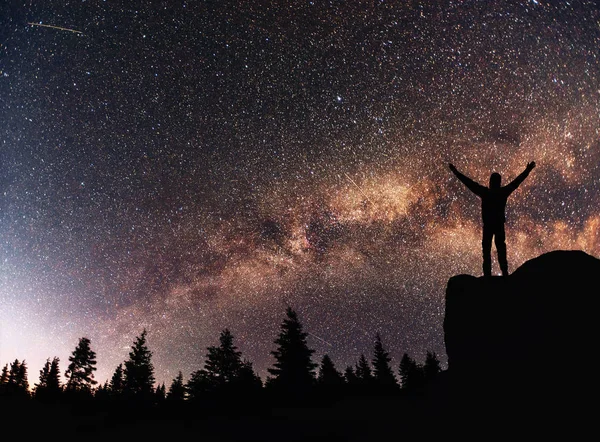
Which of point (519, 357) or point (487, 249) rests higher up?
point (487, 249)

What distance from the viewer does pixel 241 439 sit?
19188 millimetres

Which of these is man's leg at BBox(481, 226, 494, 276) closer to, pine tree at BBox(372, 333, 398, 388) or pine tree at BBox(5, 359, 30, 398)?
pine tree at BBox(372, 333, 398, 388)

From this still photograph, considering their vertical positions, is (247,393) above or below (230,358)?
below

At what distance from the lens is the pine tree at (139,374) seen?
1631 inches

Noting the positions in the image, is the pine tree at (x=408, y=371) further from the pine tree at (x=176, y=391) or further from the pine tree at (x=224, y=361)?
the pine tree at (x=176, y=391)

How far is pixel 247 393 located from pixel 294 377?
3.80 m

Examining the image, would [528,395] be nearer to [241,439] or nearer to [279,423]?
[241,439]

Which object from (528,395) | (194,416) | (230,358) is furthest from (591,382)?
(230,358)

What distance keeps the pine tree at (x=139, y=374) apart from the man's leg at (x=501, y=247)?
42327 mm

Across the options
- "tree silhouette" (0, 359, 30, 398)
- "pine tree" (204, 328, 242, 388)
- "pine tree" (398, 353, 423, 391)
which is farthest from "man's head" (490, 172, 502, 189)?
"tree silhouette" (0, 359, 30, 398)

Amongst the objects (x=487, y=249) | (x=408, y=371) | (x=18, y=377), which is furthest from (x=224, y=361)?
(x=18, y=377)

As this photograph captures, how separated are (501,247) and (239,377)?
28.9 m

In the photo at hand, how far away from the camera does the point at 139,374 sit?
1679 inches

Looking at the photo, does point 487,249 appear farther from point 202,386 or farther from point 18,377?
point 18,377
